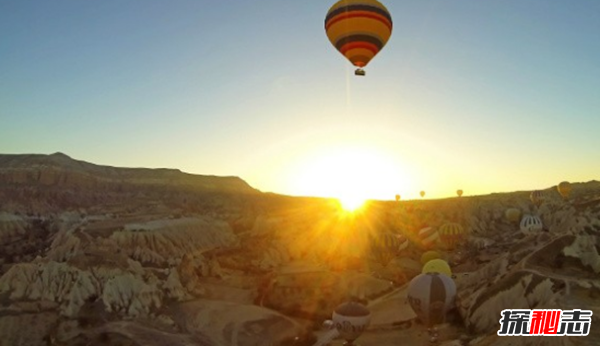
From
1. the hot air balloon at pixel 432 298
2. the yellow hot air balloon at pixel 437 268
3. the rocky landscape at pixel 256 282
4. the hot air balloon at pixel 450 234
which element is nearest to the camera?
the rocky landscape at pixel 256 282

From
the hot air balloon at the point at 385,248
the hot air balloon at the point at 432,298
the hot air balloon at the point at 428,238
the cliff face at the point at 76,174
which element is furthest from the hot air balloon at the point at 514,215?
the cliff face at the point at 76,174

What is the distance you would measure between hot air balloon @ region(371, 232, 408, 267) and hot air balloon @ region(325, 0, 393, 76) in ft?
85.4

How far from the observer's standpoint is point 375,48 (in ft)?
130

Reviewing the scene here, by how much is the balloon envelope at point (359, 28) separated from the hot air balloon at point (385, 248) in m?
26.2

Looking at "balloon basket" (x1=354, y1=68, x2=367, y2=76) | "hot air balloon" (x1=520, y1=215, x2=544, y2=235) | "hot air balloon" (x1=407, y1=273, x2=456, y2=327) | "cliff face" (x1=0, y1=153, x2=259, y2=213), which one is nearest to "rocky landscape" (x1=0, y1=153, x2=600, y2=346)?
"hot air balloon" (x1=407, y1=273, x2=456, y2=327)

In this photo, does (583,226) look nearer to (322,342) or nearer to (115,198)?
(322,342)

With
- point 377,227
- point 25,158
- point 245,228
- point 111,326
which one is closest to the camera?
point 111,326

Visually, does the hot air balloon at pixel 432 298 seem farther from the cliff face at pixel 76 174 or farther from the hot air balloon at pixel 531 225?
the cliff face at pixel 76 174

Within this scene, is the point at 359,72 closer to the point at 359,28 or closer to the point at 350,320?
the point at 359,28

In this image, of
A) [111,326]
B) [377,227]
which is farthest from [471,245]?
[111,326]

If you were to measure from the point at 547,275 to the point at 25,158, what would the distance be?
182416mm

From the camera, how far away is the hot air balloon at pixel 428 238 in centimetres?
6569

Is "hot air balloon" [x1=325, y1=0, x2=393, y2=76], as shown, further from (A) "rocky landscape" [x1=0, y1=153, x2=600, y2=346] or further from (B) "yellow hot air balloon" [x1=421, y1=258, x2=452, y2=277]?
(A) "rocky landscape" [x1=0, y1=153, x2=600, y2=346]

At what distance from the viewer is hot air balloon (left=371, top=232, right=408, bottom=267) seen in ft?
183
